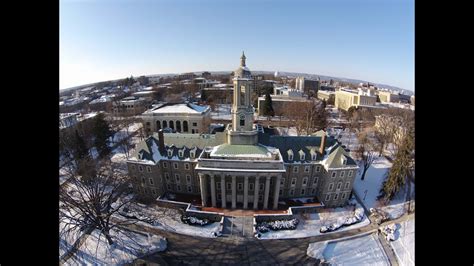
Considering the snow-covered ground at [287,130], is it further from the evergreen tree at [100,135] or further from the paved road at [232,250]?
the evergreen tree at [100,135]

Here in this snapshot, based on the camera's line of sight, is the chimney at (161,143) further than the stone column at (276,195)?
Yes

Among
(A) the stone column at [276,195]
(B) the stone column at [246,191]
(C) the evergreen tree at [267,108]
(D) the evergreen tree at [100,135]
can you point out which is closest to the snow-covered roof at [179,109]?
(D) the evergreen tree at [100,135]

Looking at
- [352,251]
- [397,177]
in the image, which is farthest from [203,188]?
[397,177]

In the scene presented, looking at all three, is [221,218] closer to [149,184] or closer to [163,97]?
[149,184]
